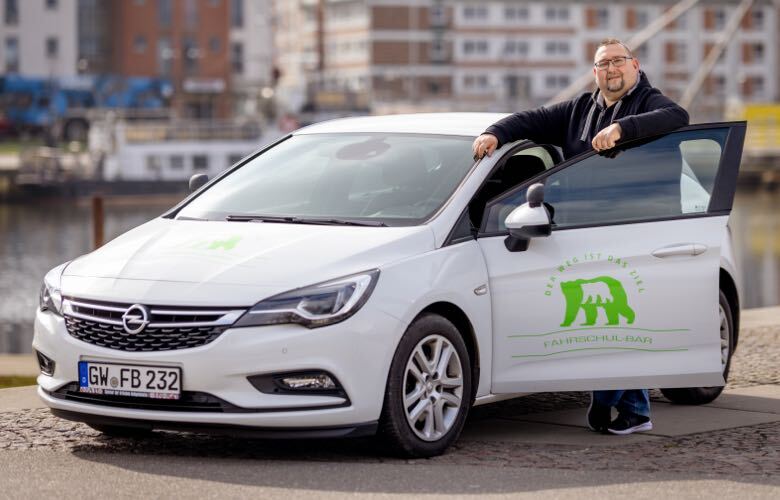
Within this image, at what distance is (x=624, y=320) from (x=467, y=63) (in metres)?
128

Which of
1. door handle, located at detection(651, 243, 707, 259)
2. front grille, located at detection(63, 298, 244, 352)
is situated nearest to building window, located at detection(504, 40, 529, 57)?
door handle, located at detection(651, 243, 707, 259)

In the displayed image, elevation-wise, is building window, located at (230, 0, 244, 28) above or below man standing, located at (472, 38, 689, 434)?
above

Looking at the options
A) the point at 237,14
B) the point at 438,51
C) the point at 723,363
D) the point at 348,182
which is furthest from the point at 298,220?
the point at 438,51

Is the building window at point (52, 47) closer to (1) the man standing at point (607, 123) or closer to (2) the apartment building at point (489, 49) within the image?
(2) the apartment building at point (489, 49)

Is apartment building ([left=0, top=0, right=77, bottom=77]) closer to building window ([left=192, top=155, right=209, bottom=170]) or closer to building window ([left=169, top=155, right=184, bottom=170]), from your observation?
building window ([left=192, top=155, right=209, bottom=170])

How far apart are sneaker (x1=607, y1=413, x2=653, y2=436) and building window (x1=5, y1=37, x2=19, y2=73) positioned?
102 metres

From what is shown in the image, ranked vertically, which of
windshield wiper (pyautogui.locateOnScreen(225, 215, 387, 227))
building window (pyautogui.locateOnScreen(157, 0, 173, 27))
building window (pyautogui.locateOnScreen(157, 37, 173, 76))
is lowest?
windshield wiper (pyautogui.locateOnScreen(225, 215, 387, 227))

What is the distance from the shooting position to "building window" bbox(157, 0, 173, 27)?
10625 cm

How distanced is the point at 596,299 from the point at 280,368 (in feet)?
5.70

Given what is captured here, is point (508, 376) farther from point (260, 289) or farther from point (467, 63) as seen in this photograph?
point (467, 63)

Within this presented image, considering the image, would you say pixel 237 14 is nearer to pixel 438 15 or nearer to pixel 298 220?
pixel 438 15

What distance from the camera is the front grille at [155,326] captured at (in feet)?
21.2

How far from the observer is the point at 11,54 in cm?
10638

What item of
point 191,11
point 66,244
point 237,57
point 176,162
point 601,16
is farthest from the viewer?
point 601,16
